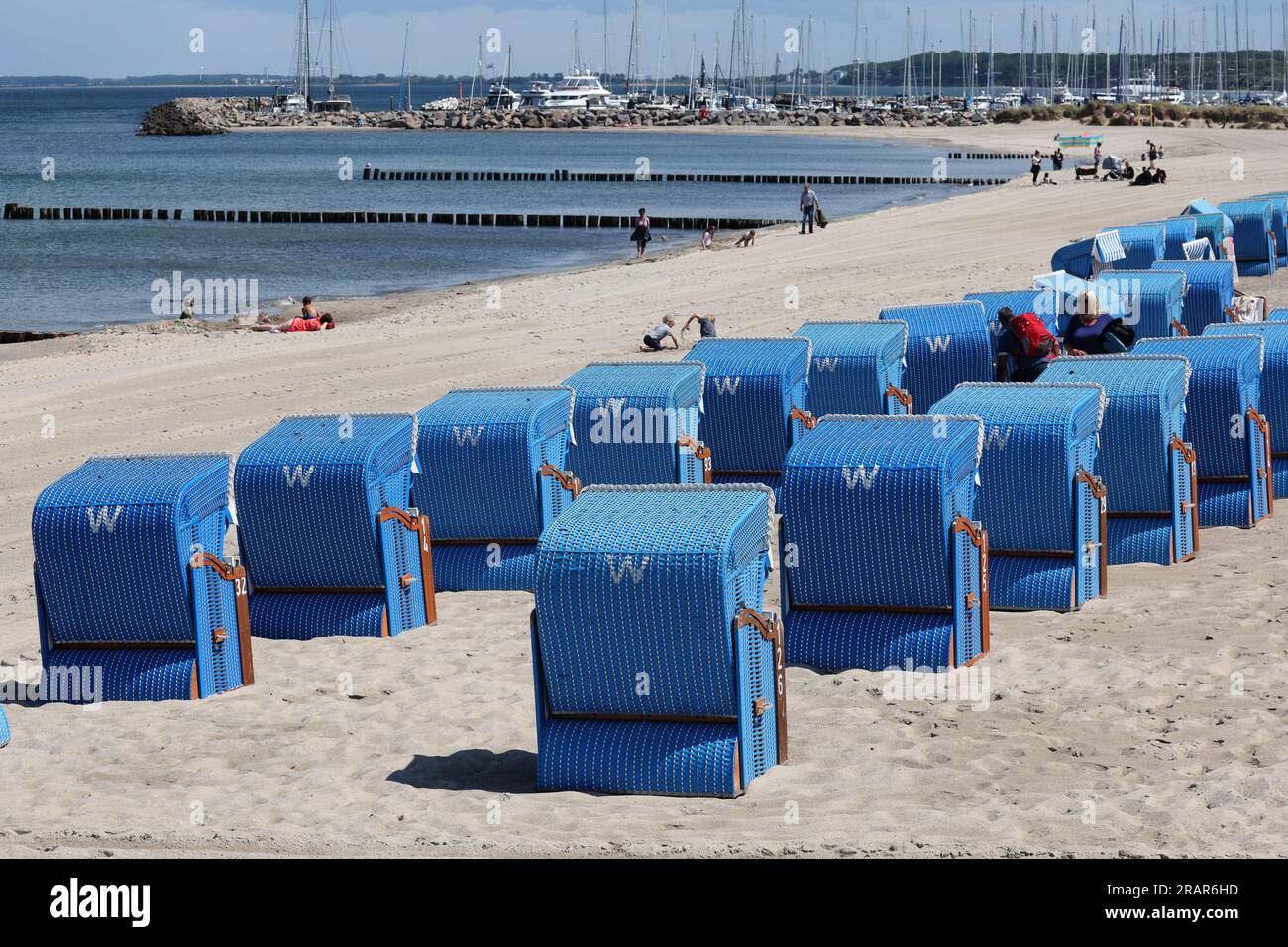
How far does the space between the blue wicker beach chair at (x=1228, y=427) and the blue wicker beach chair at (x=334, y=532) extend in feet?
18.7

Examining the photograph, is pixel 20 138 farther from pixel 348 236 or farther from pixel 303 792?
pixel 303 792

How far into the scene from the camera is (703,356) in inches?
511

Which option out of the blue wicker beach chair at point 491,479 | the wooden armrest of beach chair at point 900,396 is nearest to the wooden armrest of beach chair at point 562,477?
the blue wicker beach chair at point 491,479

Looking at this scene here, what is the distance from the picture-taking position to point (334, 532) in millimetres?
10312

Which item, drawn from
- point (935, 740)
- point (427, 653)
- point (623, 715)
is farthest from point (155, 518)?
point (935, 740)

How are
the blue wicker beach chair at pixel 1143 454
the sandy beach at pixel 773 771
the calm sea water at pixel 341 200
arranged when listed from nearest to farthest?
the sandy beach at pixel 773 771 → the blue wicker beach chair at pixel 1143 454 → the calm sea water at pixel 341 200

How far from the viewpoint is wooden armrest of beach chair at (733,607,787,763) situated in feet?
24.1

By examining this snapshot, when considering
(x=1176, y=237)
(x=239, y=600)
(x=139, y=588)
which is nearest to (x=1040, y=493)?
(x=239, y=600)

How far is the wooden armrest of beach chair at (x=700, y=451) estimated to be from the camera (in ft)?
39.2

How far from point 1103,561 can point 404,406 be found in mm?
10217

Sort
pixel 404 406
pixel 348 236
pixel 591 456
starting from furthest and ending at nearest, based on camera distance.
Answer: pixel 348 236, pixel 404 406, pixel 591 456

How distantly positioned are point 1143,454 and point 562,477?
4.00 m

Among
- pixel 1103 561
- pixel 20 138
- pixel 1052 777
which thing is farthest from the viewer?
pixel 20 138

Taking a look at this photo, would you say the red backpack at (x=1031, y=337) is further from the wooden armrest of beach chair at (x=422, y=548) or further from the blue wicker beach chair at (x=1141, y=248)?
the blue wicker beach chair at (x=1141, y=248)
